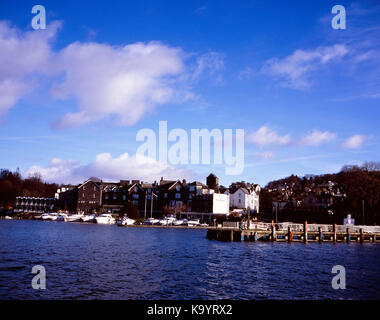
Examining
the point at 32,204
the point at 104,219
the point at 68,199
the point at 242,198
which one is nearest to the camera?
the point at 104,219

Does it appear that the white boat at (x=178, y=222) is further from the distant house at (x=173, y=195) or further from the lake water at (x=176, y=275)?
the lake water at (x=176, y=275)

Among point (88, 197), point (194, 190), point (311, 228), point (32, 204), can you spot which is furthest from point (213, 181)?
point (32, 204)

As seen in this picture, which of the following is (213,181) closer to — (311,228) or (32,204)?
(311,228)

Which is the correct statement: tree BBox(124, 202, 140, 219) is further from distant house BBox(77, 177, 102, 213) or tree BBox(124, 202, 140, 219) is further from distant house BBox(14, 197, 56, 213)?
distant house BBox(14, 197, 56, 213)

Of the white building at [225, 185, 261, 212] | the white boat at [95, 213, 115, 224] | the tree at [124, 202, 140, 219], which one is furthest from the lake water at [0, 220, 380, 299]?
the white building at [225, 185, 261, 212]

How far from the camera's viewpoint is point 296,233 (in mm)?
65188

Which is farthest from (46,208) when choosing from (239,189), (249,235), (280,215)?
(249,235)

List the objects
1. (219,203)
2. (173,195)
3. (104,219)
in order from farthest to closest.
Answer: (173,195) → (219,203) → (104,219)
